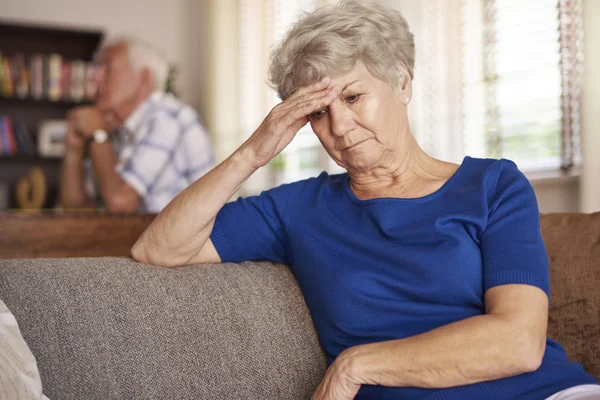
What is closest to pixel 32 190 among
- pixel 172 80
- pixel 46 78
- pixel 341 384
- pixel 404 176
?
pixel 46 78

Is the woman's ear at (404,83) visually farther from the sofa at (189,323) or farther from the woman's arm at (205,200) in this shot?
the sofa at (189,323)

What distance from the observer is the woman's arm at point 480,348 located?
1045mm

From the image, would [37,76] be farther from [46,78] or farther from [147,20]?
[147,20]

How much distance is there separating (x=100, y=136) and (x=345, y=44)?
2.25 metres

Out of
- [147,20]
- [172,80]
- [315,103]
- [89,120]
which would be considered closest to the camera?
[315,103]

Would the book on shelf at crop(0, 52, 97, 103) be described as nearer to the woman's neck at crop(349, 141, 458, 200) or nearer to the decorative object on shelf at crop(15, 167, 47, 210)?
the decorative object on shelf at crop(15, 167, 47, 210)

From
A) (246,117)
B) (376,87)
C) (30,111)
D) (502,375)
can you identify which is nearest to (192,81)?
(246,117)

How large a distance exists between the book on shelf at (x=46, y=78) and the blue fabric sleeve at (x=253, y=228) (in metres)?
3.82

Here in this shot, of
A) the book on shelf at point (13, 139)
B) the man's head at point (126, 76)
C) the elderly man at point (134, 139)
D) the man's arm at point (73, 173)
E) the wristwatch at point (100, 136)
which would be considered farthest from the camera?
the book on shelf at point (13, 139)

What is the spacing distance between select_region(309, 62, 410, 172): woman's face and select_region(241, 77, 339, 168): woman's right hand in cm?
3

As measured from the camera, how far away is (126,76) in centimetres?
309

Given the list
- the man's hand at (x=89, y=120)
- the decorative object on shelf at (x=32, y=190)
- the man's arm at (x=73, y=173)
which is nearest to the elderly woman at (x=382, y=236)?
the man's hand at (x=89, y=120)

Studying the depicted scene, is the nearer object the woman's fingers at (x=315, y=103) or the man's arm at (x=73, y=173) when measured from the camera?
the woman's fingers at (x=315, y=103)

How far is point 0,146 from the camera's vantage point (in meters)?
4.69
